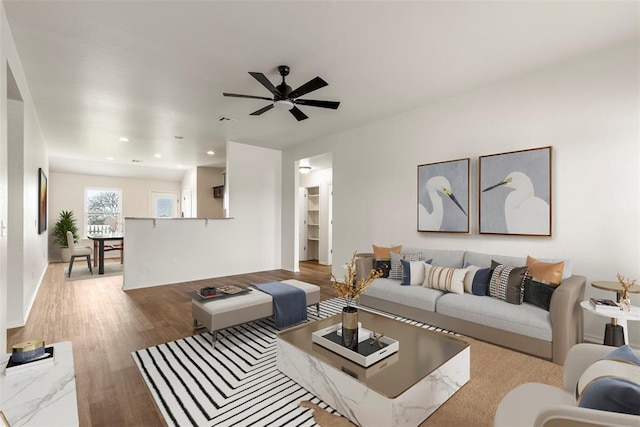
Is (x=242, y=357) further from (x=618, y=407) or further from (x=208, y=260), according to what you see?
(x=208, y=260)

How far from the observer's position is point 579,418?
989mm

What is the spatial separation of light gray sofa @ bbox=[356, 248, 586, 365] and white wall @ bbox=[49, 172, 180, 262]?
871cm

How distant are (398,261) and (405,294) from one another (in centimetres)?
53

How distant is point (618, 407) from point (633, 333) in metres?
2.64

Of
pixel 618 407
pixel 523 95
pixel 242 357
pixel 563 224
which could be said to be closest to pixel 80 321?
pixel 242 357

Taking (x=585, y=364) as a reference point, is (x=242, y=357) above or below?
below

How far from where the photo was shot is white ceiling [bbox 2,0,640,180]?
7.68ft

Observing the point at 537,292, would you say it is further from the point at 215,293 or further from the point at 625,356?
the point at 215,293

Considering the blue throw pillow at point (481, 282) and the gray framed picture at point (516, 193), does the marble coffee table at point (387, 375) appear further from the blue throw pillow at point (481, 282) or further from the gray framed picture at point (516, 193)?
the gray framed picture at point (516, 193)

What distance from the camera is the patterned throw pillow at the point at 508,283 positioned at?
293 centimetres

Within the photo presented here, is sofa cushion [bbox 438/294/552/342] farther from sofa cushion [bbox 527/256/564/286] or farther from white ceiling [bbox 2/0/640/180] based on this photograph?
white ceiling [bbox 2/0/640/180]

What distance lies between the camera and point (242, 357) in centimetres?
269

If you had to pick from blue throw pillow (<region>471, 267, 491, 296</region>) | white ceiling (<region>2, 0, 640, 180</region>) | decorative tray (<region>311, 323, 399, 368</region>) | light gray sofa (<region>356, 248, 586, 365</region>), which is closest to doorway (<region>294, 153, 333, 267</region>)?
white ceiling (<region>2, 0, 640, 180</region>)

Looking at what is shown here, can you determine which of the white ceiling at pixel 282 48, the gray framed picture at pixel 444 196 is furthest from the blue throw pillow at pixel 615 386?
the gray framed picture at pixel 444 196
